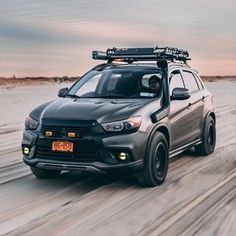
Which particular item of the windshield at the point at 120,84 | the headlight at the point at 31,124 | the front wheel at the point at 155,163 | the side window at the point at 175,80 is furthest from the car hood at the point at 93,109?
the side window at the point at 175,80

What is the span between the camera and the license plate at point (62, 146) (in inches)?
281

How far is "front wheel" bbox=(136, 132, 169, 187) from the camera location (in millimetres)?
7359

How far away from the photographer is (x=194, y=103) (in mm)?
9445

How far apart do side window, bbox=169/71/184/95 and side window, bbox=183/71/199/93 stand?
28cm

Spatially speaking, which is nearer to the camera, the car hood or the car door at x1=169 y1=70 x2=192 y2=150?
the car hood

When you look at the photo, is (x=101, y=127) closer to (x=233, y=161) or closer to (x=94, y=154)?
(x=94, y=154)

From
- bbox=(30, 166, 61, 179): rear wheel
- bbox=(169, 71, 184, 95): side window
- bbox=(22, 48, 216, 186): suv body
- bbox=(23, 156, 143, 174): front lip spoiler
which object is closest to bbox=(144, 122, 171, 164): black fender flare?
bbox=(22, 48, 216, 186): suv body

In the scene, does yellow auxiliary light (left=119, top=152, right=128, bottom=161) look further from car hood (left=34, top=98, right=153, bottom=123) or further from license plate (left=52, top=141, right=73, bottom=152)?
license plate (left=52, top=141, right=73, bottom=152)

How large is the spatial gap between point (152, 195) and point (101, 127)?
1108mm

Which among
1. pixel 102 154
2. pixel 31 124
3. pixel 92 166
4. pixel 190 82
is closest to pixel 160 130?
pixel 102 154

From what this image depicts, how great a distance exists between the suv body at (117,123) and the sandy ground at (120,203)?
0.35 metres

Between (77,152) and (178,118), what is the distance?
207 cm

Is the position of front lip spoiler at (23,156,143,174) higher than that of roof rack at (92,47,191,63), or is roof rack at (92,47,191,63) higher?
roof rack at (92,47,191,63)

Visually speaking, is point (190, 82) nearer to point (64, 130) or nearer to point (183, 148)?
point (183, 148)
